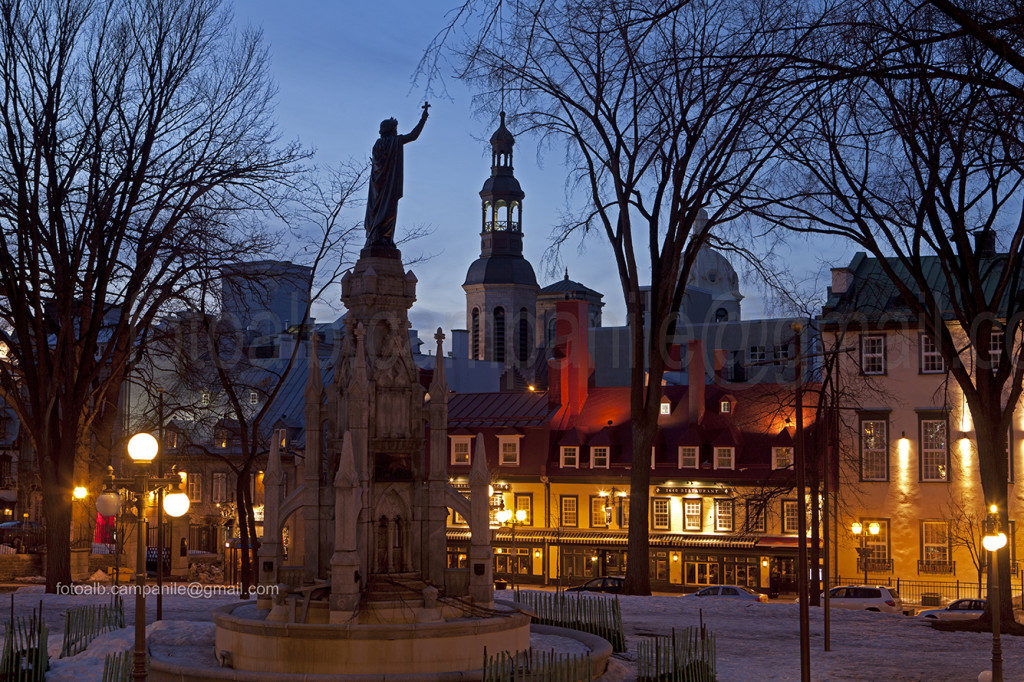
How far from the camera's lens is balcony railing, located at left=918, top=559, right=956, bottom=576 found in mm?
47750

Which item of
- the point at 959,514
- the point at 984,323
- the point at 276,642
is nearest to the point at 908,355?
the point at 959,514

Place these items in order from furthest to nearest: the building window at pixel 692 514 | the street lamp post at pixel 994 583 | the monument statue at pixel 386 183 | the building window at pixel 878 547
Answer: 1. the building window at pixel 692 514
2. the building window at pixel 878 547
3. the monument statue at pixel 386 183
4. the street lamp post at pixel 994 583

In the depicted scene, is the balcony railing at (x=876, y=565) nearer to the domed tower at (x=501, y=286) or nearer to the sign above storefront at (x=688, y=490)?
the sign above storefront at (x=688, y=490)

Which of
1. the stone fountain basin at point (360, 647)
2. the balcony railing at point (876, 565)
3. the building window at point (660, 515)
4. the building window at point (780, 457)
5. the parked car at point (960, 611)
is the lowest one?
the parked car at point (960, 611)

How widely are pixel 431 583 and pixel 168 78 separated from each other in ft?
54.8

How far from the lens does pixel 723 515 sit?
175 ft

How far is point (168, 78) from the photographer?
31109 mm

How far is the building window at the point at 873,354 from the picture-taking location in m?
50.6

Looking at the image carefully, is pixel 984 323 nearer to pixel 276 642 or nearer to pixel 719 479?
pixel 276 642

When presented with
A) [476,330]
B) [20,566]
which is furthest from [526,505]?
[476,330]

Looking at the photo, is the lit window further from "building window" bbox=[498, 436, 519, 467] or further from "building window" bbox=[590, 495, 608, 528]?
"building window" bbox=[498, 436, 519, 467]

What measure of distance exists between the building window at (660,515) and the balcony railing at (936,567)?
1108cm

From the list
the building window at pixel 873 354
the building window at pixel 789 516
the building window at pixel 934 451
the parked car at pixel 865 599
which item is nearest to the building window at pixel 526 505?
the building window at pixel 789 516

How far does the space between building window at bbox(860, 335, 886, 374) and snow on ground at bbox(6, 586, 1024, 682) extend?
75.4 ft
